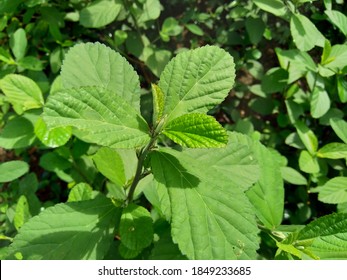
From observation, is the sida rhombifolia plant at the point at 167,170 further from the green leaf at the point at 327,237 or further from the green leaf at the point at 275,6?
the green leaf at the point at 275,6

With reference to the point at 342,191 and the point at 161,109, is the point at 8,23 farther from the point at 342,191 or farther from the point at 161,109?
the point at 342,191

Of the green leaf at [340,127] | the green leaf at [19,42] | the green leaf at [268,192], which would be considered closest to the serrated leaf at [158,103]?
the green leaf at [268,192]

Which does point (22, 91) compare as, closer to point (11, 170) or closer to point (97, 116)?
point (11, 170)

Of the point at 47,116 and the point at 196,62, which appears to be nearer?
the point at 47,116

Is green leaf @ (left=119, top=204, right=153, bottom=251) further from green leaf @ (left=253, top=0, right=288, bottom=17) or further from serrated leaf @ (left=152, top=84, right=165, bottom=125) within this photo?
green leaf @ (left=253, top=0, right=288, bottom=17)

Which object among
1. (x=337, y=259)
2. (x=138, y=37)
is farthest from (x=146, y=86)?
(x=337, y=259)
